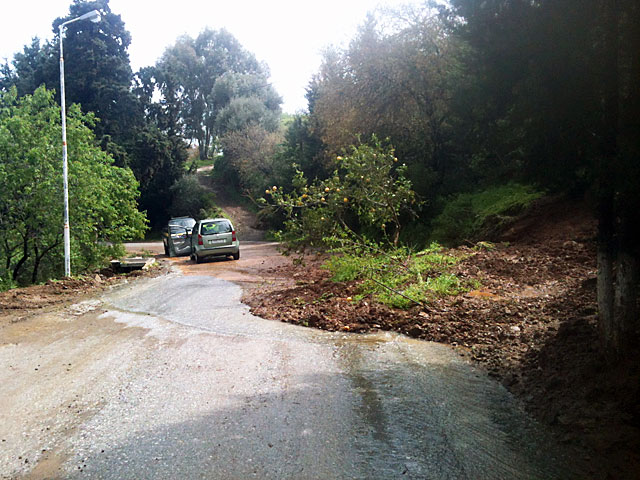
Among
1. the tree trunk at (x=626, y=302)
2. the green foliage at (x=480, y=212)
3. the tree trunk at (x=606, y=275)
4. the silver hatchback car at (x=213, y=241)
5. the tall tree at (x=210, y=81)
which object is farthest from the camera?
the tall tree at (x=210, y=81)

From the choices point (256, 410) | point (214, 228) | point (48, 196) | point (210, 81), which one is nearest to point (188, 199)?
point (214, 228)

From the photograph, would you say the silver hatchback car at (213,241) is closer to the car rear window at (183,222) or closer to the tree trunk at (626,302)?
the car rear window at (183,222)

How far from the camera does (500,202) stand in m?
17.2

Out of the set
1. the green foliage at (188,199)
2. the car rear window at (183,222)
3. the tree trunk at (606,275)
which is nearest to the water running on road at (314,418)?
the tree trunk at (606,275)

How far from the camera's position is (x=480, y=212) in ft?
58.0

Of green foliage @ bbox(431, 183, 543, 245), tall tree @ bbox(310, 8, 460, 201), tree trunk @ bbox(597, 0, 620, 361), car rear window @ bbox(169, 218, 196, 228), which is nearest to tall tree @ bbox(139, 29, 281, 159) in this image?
car rear window @ bbox(169, 218, 196, 228)

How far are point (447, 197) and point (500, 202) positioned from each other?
431 cm

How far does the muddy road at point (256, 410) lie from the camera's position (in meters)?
3.96

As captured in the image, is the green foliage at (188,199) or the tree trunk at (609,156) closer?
the tree trunk at (609,156)

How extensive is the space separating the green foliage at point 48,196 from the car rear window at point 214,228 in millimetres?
2507

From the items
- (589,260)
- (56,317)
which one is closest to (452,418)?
(589,260)

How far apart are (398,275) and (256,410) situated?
613 centimetres

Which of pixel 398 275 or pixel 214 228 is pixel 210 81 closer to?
pixel 214 228

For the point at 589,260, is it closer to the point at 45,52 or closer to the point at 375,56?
the point at 375,56
